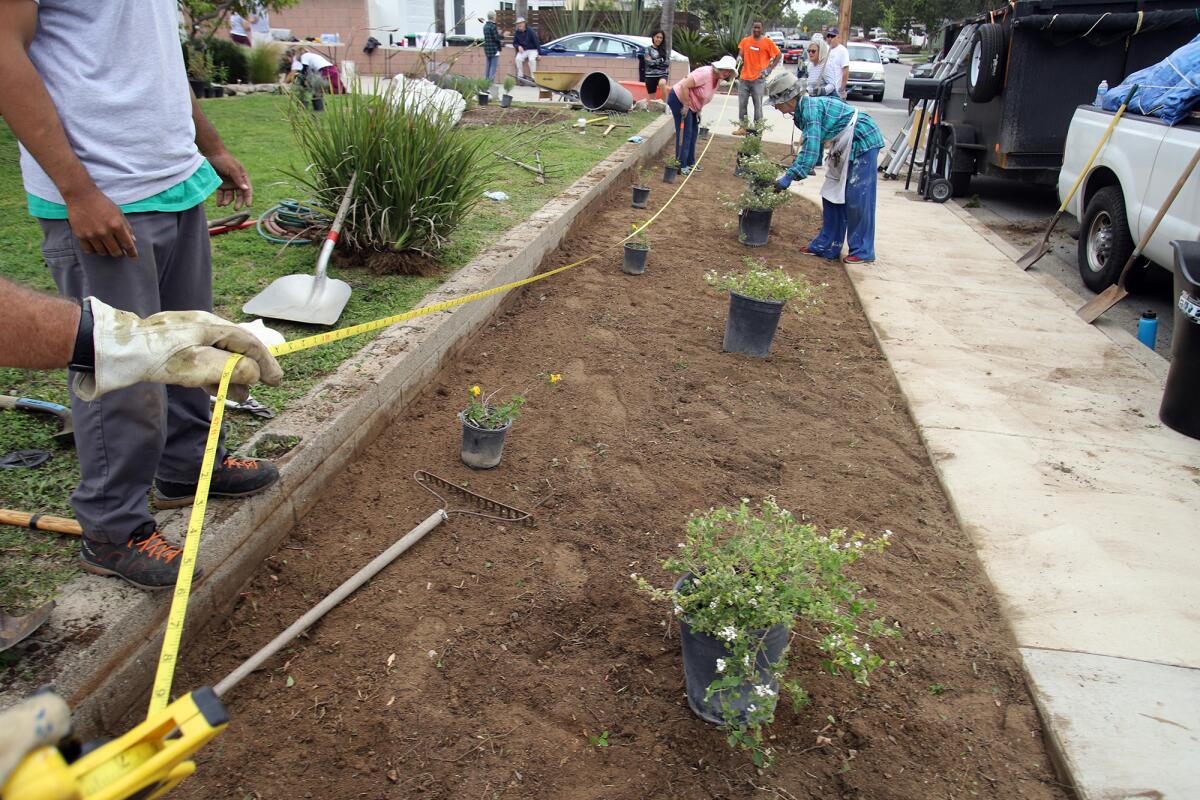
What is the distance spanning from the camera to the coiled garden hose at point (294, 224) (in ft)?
17.3

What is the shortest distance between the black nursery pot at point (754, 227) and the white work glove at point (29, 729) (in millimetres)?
7154

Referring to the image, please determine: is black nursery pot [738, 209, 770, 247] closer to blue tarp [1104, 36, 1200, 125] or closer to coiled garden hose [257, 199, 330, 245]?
blue tarp [1104, 36, 1200, 125]

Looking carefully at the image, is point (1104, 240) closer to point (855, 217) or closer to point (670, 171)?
point (855, 217)

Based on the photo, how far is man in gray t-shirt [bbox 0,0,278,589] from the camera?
2113 mm

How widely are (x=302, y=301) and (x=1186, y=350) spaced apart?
15.0 ft

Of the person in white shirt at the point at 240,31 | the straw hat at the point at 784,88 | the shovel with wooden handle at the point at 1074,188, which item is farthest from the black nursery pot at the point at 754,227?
the person in white shirt at the point at 240,31

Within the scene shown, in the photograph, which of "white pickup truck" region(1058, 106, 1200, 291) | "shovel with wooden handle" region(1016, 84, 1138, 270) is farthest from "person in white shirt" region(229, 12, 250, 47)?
"white pickup truck" region(1058, 106, 1200, 291)

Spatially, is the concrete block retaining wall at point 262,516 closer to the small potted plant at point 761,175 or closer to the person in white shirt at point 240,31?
the small potted plant at point 761,175

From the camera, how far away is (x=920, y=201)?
10.9 meters

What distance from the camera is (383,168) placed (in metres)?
5.02

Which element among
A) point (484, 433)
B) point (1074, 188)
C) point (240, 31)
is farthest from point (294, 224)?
point (240, 31)

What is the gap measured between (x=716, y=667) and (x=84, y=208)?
6.71 feet

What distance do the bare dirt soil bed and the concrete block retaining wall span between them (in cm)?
10

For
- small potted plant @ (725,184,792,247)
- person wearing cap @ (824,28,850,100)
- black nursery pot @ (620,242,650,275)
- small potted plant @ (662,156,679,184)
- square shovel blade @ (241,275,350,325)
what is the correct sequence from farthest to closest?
1. person wearing cap @ (824,28,850,100)
2. small potted plant @ (662,156,679,184)
3. small potted plant @ (725,184,792,247)
4. black nursery pot @ (620,242,650,275)
5. square shovel blade @ (241,275,350,325)
